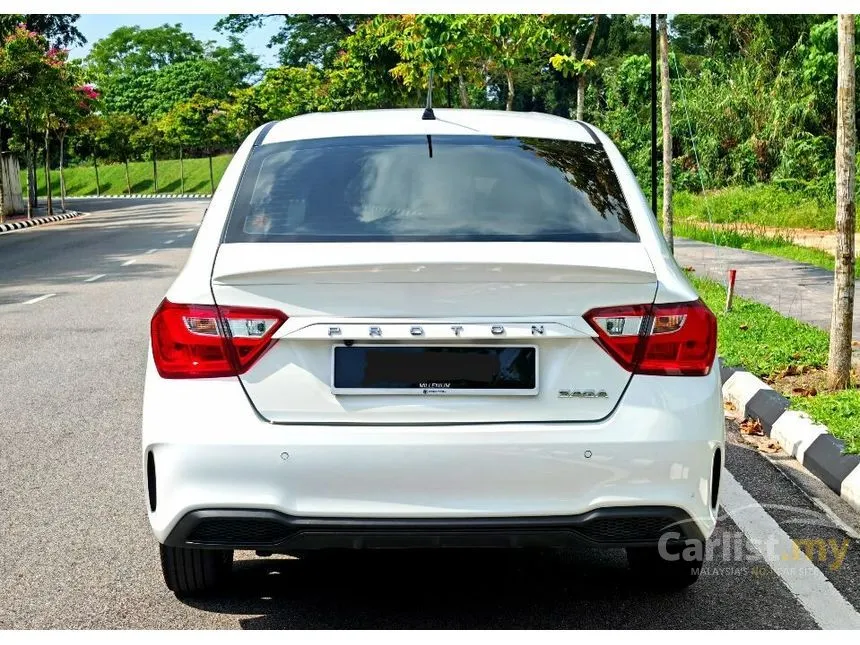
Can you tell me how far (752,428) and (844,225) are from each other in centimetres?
145

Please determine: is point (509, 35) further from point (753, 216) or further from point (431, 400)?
point (431, 400)

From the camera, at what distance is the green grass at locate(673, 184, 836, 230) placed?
27.1 m

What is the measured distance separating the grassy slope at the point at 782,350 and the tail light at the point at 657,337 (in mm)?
2630

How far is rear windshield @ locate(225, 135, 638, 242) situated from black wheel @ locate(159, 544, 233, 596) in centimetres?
101

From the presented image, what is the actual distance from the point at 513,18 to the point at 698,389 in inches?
694

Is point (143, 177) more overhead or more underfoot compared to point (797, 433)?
more underfoot

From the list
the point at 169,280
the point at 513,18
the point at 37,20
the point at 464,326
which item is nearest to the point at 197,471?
the point at 464,326

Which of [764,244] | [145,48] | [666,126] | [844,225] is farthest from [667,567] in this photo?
[145,48]

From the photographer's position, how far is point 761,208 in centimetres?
2934

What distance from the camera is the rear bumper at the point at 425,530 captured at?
3.54 m

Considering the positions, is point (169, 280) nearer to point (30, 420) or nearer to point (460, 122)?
point (30, 420)

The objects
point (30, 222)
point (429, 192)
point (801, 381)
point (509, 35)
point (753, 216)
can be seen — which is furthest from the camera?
point (30, 222)

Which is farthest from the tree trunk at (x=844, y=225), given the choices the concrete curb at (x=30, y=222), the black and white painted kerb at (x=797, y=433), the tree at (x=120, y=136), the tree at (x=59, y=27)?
the tree at (x=120, y=136)

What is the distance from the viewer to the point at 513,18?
2058cm
